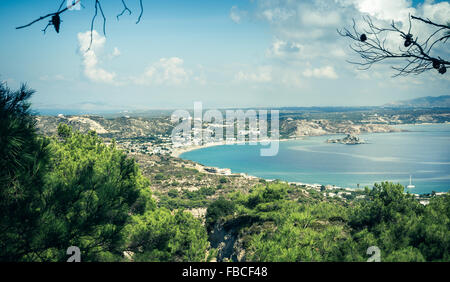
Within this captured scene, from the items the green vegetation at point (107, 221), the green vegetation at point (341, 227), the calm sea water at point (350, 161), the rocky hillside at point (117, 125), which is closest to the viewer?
the green vegetation at point (107, 221)

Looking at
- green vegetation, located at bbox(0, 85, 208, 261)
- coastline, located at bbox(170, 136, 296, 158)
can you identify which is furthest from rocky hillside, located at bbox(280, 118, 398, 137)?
green vegetation, located at bbox(0, 85, 208, 261)

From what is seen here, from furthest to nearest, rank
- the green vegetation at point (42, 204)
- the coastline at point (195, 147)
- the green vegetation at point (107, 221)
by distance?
the coastline at point (195, 147), the green vegetation at point (107, 221), the green vegetation at point (42, 204)

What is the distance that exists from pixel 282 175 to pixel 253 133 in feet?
187

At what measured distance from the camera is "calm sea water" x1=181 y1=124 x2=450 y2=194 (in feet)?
188

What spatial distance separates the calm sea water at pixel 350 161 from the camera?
188 ft

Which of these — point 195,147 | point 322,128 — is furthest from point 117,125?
point 322,128

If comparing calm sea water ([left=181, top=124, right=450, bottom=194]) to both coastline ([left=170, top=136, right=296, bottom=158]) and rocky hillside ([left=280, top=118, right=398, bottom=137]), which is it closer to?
coastline ([left=170, top=136, right=296, bottom=158])

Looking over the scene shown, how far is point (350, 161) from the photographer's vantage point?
75.8 m

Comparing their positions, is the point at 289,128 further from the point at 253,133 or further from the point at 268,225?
the point at 268,225

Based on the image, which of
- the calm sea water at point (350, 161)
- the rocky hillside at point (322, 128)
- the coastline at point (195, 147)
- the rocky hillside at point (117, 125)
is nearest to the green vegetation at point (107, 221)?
the calm sea water at point (350, 161)

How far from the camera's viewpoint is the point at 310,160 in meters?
79.3

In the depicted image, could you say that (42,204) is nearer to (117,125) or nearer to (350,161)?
(350,161)

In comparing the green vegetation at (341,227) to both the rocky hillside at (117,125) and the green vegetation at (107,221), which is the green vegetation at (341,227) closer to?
the green vegetation at (107,221)
